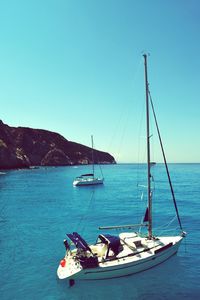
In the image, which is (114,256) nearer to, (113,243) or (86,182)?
(113,243)

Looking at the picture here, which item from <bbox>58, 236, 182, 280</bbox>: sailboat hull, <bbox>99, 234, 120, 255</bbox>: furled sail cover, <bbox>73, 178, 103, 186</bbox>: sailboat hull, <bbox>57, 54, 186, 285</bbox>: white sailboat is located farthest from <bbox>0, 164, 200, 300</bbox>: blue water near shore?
<bbox>73, 178, 103, 186</bbox>: sailboat hull

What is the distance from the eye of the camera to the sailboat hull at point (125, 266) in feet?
54.5

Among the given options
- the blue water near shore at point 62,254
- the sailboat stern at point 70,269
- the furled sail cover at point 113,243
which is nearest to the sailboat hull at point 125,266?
the sailboat stern at point 70,269

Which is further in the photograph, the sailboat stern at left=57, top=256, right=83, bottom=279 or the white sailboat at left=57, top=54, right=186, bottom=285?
the white sailboat at left=57, top=54, right=186, bottom=285

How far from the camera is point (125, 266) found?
17.2m

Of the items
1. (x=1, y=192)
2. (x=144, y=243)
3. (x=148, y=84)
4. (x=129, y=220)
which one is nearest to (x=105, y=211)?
(x=129, y=220)

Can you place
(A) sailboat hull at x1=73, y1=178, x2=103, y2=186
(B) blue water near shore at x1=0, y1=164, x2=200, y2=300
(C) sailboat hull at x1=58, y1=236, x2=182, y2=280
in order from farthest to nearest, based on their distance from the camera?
(A) sailboat hull at x1=73, y1=178, x2=103, y2=186 < (C) sailboat hull at x1=58, y1=236, x2=182, y2=280 < (B) blue water near shore at x1=0, y1=164, x2=200, y2=300

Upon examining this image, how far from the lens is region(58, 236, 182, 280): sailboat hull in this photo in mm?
16609

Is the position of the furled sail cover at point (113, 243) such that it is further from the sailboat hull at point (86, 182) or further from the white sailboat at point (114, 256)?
the sailboat hull at point (86, 182)

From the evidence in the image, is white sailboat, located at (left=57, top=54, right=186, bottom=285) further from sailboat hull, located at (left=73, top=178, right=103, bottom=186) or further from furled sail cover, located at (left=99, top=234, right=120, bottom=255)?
sailboat hull, located at (left=73, top=178, right=103, bottom=186)

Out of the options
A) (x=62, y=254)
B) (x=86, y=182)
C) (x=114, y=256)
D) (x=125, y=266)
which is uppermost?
(x=86, y=182)

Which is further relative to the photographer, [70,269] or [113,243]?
[113,243]

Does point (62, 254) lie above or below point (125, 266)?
below

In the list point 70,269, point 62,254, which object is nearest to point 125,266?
point 70,269
